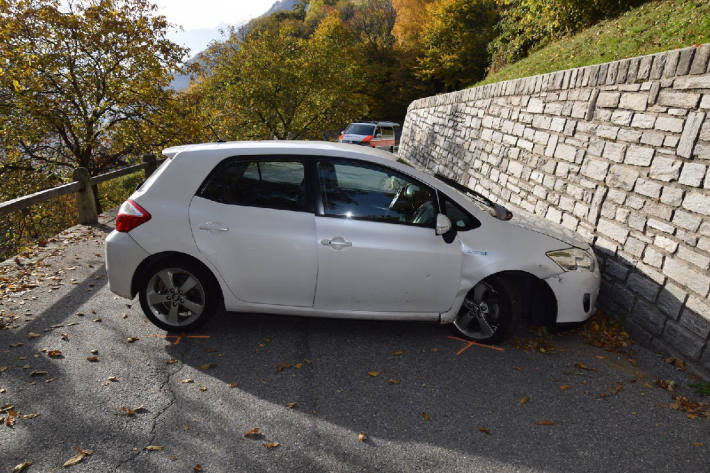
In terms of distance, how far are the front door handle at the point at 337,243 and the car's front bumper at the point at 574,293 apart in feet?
6.45

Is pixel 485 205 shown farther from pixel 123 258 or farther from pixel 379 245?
pixel 123 258

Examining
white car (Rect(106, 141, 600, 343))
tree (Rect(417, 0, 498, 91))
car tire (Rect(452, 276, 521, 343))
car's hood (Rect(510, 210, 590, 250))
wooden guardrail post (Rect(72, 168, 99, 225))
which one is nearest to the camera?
white car (Rect(106, 141, 600, 343))

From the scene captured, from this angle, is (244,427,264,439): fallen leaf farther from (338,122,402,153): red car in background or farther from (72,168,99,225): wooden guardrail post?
(338,122,402,153): red car in background

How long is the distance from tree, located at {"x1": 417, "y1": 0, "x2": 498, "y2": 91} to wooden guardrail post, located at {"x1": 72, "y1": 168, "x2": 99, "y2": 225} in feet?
112

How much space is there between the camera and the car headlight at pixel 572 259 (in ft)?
14.5

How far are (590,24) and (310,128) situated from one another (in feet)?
69.1

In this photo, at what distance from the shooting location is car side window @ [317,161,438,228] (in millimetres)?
4207

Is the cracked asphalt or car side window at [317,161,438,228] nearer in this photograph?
the cracked asphalt

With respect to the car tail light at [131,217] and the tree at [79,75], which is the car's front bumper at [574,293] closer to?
the car tail light at [131,217]

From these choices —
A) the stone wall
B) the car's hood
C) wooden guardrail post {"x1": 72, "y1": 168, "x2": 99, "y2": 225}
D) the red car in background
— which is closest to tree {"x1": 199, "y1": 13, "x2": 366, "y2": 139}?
the red car in background

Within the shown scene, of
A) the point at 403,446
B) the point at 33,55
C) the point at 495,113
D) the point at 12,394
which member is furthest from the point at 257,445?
the point at 33,55

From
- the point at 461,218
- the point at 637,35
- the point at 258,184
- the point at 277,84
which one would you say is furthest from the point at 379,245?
the point at 277,84

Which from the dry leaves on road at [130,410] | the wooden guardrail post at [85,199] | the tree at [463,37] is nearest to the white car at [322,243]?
the dry leaves on road at [130,410]

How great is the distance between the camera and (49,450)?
9.78ft
